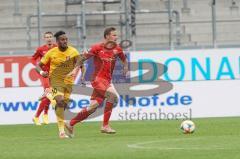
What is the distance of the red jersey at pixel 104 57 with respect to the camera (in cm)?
1789

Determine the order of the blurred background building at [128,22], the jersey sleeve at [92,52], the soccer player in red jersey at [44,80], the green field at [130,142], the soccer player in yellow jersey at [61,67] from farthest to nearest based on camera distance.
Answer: the blurred background building at [128,22] < the soccer player in red jersey at [44,80] < the jersey sleeve at [92,52] < the soccer player in yellow jersey at [61,67] < the green field at [130,142]

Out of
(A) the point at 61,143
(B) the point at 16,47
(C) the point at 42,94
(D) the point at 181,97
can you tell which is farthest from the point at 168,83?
(A) the point at 61,143

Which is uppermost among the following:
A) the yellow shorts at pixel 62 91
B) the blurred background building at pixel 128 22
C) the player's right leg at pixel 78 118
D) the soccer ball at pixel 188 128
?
the blurred background building at pixel 128 22

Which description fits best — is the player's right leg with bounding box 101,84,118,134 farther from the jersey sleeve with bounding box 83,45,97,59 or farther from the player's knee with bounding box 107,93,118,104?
the jersey sleeve with bounding box 83,45,97,59

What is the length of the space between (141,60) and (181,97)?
151 centimetres

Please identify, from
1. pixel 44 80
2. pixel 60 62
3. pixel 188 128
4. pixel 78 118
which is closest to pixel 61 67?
pixel 60 62

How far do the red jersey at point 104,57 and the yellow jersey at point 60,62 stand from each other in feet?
3.22

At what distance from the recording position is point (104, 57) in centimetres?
1798

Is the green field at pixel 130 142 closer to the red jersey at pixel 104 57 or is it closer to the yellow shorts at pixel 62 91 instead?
the yellow shorts at pixel 62 91

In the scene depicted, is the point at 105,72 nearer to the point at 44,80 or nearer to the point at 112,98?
the point at 112,98

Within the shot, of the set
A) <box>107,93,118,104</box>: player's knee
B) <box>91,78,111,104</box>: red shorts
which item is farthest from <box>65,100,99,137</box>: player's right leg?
<box>107,93,118,104</box>: player's knee

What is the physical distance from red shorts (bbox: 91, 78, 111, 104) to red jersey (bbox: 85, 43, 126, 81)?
0.13 m

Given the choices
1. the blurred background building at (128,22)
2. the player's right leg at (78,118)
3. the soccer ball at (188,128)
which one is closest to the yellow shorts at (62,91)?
the player's right leg at (78,118)

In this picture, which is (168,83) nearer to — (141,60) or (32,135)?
(141,60)
